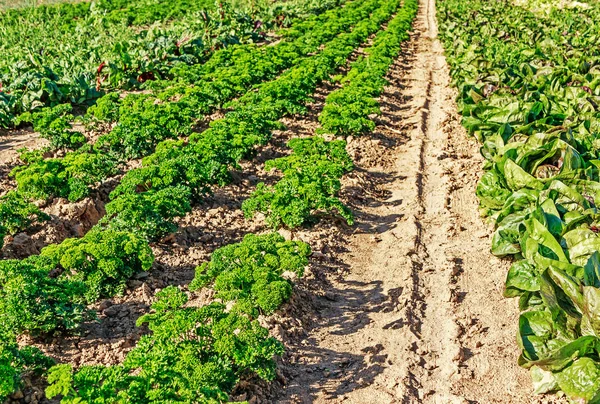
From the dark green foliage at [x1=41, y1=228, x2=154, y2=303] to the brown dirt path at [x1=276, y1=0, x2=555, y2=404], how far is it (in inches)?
75.1

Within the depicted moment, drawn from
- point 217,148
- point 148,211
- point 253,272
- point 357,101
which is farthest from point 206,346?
point 357,101

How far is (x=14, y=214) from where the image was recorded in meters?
6.54

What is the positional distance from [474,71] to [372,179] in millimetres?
5653

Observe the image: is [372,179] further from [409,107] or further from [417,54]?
[417,54]

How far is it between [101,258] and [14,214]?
1804 millimetres

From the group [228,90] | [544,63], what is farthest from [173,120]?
[544,63]

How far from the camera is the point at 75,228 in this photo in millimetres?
7223

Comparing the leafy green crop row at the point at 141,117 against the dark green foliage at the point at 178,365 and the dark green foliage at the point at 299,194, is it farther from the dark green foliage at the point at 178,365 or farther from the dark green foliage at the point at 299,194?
the dark green foliage at the point at 178,365

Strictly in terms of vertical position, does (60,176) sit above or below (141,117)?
→ below

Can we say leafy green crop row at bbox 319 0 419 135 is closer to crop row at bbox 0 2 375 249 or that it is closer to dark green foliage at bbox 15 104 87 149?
crop row at bbox 0 2 375 249

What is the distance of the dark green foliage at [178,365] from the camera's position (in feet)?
12.5

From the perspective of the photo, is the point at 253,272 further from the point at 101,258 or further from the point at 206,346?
the point at 101,258

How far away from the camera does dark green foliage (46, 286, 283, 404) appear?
3.81m

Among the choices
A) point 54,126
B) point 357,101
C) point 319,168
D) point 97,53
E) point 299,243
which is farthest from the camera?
point 97,53
